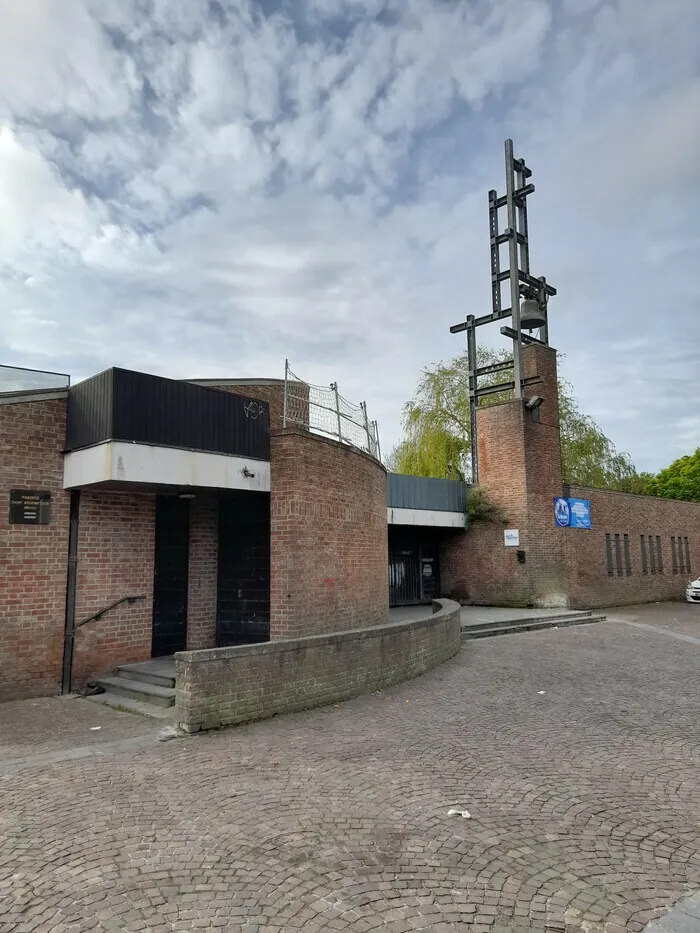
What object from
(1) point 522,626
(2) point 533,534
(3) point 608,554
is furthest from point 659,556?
(1) point 522,626

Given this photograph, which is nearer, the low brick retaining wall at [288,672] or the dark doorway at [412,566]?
the low brick retaining wall at [288,672]

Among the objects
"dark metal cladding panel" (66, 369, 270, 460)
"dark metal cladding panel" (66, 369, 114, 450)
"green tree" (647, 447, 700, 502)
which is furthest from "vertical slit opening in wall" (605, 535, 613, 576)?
"green tree" (647, 447, 700, 502)

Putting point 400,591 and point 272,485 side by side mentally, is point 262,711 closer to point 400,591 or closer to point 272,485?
point 272,485

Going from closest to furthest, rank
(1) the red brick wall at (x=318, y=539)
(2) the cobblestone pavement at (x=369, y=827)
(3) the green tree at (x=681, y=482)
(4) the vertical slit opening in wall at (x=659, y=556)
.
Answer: (2) the cobblestone pavement at (x=369, y=827)
(1) the red brick wall at (x=318, y=539)
(4) the vertical slit opening in wall at (x=659, y=556)
(3) the green tree at (x=681, y=482)

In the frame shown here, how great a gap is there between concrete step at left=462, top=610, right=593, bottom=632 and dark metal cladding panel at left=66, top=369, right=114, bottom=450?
891 cm

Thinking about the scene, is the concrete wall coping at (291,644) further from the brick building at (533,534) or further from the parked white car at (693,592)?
the parked white car at (693,592)

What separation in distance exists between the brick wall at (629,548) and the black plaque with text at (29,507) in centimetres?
1559

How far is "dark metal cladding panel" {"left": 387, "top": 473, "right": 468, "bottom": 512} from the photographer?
58.3 ft

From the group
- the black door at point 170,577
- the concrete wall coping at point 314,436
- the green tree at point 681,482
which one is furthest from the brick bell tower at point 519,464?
the green tree at point 681,482

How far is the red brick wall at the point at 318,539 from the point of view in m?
8.64

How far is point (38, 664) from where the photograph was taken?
26.9 feet

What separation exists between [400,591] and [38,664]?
12.4 meters

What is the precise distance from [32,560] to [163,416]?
256 centimetres

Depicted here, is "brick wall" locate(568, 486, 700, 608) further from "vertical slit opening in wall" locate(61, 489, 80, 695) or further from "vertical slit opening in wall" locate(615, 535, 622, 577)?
"vertical slit opening in wall" locate(61, 489, 80, 695)
